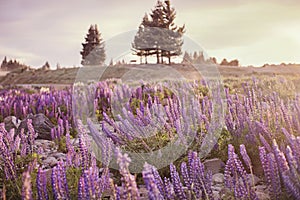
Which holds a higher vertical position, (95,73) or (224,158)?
(95,73)

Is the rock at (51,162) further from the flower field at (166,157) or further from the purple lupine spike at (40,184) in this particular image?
the purple lupine spike at (40,184)

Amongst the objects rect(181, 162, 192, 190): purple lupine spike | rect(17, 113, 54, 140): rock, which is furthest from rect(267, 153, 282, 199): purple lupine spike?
rect(17, 113, 54, 140): rock

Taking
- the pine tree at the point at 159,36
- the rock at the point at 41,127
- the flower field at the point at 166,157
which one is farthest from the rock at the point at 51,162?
the pine tree at the point at 159,36

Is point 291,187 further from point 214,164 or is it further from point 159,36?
point 159,36

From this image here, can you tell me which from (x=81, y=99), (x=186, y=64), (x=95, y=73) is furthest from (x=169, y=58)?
(x=81, y=99)

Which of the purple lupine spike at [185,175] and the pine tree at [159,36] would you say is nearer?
the purple lupine spike at [185,175]

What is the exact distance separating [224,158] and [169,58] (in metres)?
43.9

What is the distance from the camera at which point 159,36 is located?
4434cm

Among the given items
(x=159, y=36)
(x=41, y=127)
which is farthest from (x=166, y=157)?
(x=159, y=36)

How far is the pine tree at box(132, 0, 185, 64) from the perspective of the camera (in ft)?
138

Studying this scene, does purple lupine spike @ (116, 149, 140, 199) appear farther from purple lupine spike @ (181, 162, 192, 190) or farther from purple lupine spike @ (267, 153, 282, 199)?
purple lupine spike @ (267, 153, 282, 199)

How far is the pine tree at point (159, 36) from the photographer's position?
42.1 m

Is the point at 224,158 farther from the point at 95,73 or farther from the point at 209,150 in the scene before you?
the point at 95,73

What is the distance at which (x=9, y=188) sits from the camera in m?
2.76
